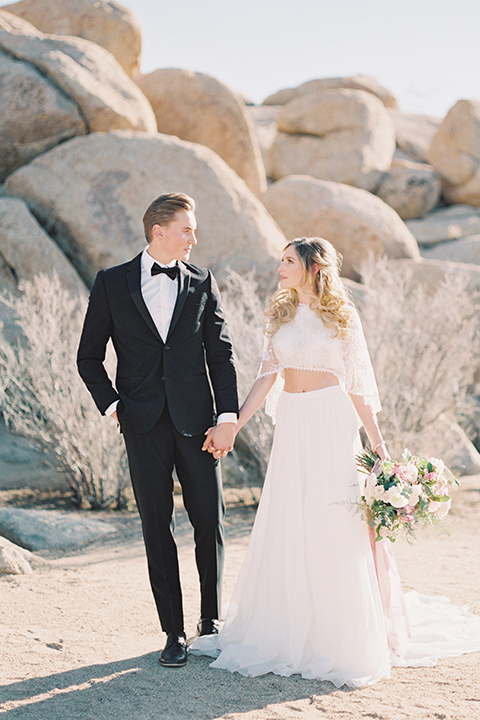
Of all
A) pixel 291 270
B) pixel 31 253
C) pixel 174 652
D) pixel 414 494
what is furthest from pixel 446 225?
pixel 174 652

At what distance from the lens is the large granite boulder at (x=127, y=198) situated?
30.7 feet

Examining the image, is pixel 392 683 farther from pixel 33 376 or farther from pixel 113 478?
pixel 33 376

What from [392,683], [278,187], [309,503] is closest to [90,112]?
[278,187]

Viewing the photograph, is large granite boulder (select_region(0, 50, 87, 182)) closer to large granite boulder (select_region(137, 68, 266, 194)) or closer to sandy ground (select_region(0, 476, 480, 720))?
large granite boulder (select_region(137, 68, 266, 194))

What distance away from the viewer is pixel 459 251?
14797 millimetres

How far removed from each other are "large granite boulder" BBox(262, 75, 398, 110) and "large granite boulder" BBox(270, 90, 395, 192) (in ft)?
12.2

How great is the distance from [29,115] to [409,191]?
415 inches

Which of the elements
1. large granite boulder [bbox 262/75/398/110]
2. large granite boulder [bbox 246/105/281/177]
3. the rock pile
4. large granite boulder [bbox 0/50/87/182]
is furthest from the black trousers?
large granite boulder [bbox 262/75/398/110]

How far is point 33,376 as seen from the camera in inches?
274

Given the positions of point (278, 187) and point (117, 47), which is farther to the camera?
point (117, 47)

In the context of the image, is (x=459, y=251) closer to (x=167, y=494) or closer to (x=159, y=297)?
(x=159, y=297)

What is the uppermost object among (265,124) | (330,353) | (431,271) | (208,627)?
(265,124)

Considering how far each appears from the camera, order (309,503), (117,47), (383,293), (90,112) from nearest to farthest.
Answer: (309,503) < (383,293) < (90,112) < (117,47)

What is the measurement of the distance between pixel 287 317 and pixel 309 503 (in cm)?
90
